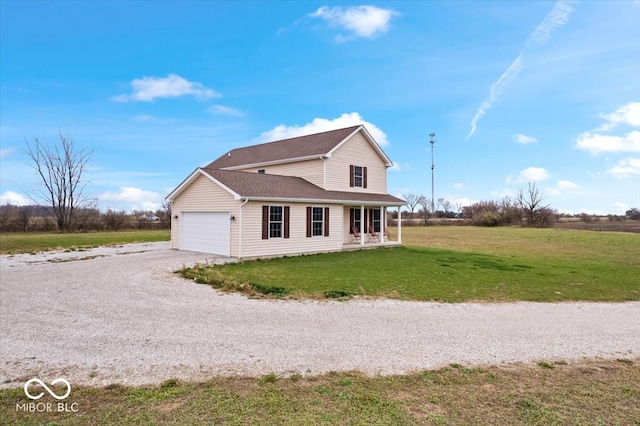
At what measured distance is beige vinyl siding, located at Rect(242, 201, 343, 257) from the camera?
15.5 meters

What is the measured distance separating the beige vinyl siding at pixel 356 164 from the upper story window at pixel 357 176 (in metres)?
0.19

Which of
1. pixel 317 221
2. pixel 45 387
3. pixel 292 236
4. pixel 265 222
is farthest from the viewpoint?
pixel 317 221

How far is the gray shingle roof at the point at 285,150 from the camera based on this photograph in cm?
2138

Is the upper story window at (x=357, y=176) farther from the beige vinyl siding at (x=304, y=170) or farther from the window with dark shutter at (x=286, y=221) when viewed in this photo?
the window with dark shutter at (x=286, y=221)

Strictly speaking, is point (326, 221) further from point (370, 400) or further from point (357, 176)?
point (370, 400)

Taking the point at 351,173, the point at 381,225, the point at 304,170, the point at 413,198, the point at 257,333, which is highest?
the point at 413,198

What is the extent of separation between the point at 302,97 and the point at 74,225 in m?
28.1

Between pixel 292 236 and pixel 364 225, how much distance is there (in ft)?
21.7

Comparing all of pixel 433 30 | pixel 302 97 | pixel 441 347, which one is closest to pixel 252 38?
pixel 302 97

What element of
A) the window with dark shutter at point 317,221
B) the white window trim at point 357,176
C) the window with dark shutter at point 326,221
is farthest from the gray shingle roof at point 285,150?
the window with dark shutter at point 317,221

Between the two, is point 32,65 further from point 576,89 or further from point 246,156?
point 576,89

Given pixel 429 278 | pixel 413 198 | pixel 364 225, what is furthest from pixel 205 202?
pixel 413 198

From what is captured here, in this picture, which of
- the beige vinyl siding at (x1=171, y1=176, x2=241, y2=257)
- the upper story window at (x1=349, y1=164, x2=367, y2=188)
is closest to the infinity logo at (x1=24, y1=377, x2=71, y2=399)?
the beige vinyl siding at (x1=171, y1=176, x2=241, y2=257)

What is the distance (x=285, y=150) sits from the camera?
932 inches
